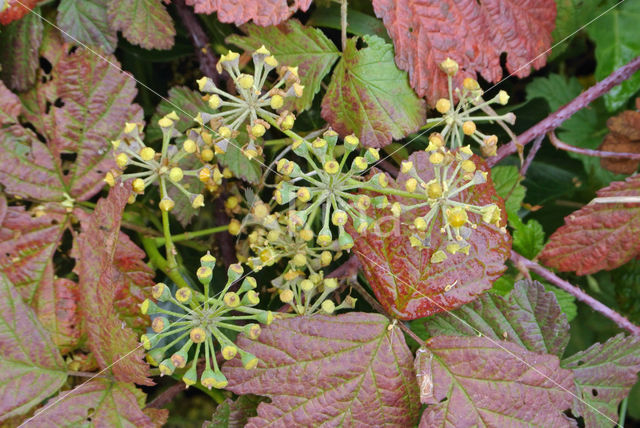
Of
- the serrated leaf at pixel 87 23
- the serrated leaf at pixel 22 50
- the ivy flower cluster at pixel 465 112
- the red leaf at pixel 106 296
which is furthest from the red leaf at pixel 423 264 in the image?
the serrated leaf at pixel 22 50

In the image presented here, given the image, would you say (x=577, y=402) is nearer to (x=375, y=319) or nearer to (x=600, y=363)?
(x=600, y=363)

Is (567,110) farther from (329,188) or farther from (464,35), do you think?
(329,188)

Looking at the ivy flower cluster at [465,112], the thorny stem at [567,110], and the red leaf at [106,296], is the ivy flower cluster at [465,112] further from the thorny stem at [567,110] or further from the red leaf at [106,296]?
the red leaf at [106,296]

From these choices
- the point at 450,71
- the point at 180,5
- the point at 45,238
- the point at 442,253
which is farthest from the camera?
the point at 180,5

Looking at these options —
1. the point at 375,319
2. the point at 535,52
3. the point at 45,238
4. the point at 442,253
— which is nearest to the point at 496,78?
the point at 535,52

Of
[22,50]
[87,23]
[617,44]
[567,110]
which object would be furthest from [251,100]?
[617,44]

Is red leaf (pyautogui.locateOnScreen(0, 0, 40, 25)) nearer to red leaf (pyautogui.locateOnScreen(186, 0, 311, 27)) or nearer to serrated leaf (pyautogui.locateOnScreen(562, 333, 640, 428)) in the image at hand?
red leaf (pyautogui.locateOnScreen(186, 0, 311, 27))
